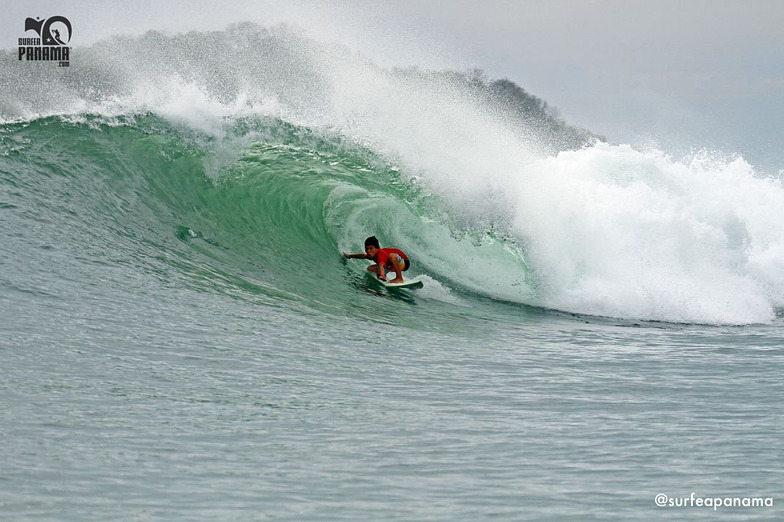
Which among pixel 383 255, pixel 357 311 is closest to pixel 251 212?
pixel 383 255

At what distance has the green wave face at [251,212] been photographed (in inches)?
452

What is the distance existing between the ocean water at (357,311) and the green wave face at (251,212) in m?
0.05

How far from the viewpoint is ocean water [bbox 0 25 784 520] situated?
5.28 m

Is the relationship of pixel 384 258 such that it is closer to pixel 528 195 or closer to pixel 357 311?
pixel 357 311

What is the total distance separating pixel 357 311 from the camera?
10.8 m

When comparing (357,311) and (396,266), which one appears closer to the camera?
(357,311)

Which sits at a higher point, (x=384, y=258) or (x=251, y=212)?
(x=251, y=212)

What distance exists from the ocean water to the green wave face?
51 mm

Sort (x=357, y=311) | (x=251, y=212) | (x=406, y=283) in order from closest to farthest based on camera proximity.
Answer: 1. (x=357, y=311)
2. (x=406, y=283)
3. (x=251, y=212)

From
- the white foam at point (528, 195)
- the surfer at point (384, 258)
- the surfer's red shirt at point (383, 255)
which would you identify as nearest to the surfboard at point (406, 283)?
the surfer at point (384, 258)

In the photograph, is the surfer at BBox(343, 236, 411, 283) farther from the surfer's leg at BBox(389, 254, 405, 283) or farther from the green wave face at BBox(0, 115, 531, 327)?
the green wave face at BBox(0, 115, 531, 327)

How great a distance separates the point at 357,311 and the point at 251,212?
393 centimetres

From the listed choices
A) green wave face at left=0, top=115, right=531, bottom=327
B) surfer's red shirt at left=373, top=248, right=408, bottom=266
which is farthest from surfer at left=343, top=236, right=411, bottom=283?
green wave face at left=0, top=115, right=531, bottom=327

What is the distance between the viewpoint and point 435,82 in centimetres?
1975
